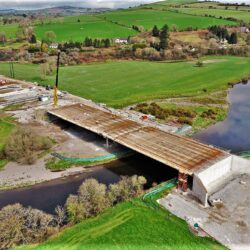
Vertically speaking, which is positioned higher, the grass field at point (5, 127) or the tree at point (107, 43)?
the tree at point (107, 43)

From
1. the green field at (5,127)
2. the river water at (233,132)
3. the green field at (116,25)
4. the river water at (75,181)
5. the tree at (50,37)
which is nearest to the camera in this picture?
the river water at (75,181)

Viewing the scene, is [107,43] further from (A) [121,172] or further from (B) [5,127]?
(A) [121,172]

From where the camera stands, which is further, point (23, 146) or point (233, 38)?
point (233, 38)

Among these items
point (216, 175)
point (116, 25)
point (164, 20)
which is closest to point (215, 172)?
point (216, 175)

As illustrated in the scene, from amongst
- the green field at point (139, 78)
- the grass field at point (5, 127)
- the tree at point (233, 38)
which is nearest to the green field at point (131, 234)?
the grass field at point (5, 127)

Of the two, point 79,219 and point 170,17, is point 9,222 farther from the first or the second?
point 170,17

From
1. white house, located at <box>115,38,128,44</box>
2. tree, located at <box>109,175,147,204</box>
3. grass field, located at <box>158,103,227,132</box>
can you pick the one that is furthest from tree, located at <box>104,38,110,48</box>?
tree, located at <box>109,175,147,204</box>

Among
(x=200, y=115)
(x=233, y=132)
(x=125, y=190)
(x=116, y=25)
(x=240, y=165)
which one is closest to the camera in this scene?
(x=125, y=190)

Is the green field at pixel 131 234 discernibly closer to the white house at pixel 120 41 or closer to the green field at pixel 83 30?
the white house at pixel 120 41
